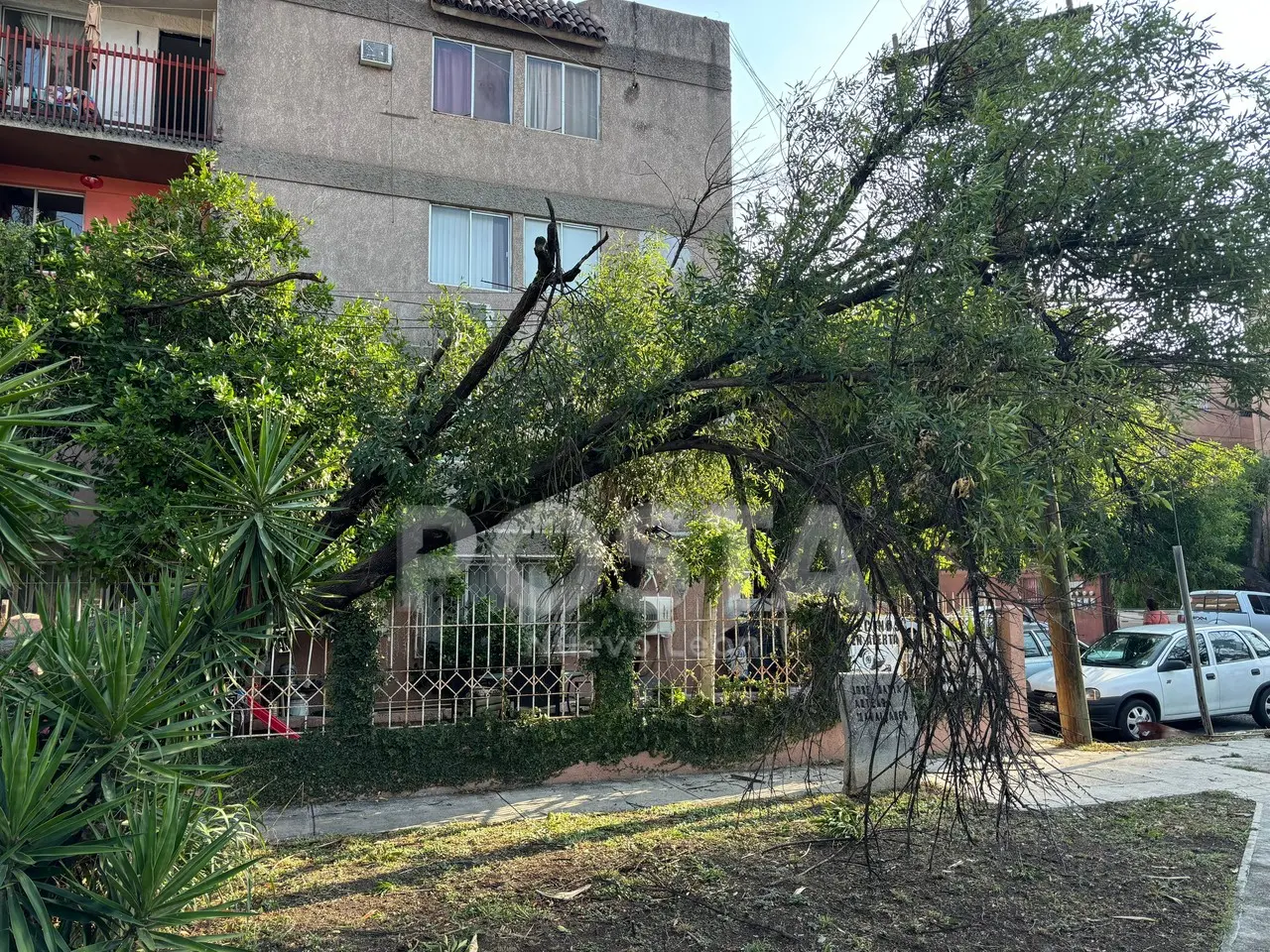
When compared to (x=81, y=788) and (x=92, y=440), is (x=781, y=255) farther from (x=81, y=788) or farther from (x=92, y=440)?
(x=92, y=440)

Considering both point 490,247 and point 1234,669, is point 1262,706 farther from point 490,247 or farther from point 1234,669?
point 490,247

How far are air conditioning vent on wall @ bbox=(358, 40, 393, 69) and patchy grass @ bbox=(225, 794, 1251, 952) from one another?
11.4 meters

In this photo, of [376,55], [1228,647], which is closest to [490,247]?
[376,55]

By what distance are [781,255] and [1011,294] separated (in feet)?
4.74

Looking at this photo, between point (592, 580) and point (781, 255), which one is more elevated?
point (781, 255)

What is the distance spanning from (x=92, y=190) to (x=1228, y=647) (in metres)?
18.9

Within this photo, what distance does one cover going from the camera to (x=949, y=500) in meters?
4.71

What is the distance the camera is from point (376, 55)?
549 inches

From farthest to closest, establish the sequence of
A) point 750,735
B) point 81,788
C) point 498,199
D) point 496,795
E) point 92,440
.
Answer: point 498,199, point 750,735, point 496,795, point 92,440, point 81,788

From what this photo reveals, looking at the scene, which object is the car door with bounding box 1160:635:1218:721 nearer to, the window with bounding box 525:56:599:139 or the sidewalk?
the sidewalk

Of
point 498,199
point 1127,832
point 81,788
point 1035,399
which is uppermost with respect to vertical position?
point 498,199

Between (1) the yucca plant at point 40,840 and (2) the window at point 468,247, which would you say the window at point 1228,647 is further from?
(1) the yucca plant at point 40,840

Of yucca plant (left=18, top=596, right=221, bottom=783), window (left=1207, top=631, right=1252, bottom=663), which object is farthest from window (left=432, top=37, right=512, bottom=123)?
window (left=1207, top=631, right=1252, bottom=663)

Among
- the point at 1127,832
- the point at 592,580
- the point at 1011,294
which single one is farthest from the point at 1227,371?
the point at 592,580
